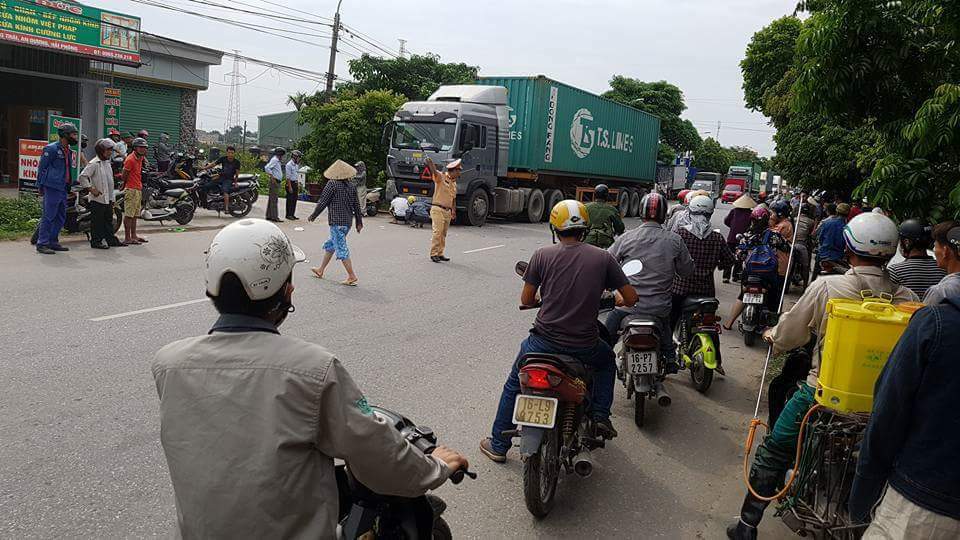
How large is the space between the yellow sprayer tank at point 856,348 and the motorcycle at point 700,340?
114 inches

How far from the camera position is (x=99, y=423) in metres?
4.62

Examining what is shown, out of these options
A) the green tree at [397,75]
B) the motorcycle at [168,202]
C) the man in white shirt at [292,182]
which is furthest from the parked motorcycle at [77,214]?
the green tree at [397,75]

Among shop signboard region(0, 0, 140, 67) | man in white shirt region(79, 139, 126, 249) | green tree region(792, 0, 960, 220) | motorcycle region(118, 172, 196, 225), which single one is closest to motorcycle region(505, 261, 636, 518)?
Result: green tree region(792, 0, 960, 220)

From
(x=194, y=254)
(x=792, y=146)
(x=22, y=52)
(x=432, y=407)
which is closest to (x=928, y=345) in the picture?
(x=432, y=407)

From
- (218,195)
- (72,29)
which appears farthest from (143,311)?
(72,29)

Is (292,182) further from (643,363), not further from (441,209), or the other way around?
(643,363)

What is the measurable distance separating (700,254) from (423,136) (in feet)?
39.2

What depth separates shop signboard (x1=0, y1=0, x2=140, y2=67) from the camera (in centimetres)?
1708

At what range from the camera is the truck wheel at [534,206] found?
21.3 metres

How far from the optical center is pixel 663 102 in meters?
56.1

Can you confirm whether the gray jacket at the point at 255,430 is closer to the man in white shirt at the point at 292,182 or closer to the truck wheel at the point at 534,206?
the man in white shirt at the point at 292,182

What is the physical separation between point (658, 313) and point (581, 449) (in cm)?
155

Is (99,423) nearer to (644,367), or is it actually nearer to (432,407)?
(432,407)

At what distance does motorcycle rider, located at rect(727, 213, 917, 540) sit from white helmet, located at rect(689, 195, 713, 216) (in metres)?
3.29
